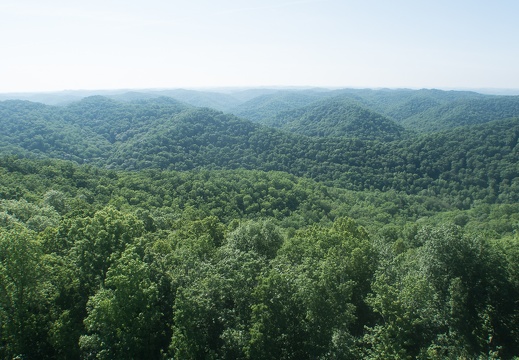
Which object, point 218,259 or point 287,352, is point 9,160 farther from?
point 287,352

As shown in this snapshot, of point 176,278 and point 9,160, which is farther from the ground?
point 176,278

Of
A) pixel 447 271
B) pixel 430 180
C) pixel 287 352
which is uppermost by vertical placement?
pixel 447 271

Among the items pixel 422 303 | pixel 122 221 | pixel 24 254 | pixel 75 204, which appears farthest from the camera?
pixel 75 204

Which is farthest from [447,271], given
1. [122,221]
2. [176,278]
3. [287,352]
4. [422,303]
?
[122,221]

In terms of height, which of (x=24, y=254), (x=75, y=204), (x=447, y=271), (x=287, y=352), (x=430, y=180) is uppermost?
(x=24, y=254)

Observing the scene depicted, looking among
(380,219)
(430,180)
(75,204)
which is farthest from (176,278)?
(430,180)

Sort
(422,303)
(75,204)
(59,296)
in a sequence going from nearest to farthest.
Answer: (422,303), (59,296), (75,204)

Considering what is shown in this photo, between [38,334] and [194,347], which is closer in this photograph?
[194,347]

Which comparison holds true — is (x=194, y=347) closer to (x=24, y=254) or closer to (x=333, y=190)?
(x=24, y=254)

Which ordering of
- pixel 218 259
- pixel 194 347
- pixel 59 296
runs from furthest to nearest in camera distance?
1. pixel 218 259
2. pixel 59 296
3. pixel 194 347
